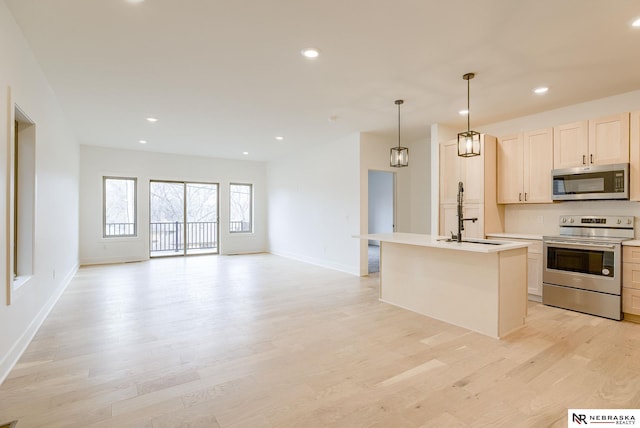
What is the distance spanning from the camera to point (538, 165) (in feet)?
15.3

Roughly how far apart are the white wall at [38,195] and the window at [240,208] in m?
4.09

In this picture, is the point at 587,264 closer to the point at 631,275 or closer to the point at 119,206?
the point at 631,275

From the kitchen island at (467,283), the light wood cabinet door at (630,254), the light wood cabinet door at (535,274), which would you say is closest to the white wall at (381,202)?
the light wood cabinet door at (535,274)

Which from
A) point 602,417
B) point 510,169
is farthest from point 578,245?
point 602,417

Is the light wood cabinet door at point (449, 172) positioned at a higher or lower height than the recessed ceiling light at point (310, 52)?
lower

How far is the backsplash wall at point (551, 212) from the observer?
4117mm

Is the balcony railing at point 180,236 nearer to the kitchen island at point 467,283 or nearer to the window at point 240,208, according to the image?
the window at point 240,208

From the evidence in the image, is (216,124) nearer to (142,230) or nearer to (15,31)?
(15,31)

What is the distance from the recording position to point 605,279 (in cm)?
381

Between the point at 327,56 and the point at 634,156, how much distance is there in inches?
149

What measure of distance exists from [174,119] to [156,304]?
300 centimetres

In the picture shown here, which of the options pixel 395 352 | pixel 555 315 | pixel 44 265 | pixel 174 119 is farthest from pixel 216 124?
pixel 555 315

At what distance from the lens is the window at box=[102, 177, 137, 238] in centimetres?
788

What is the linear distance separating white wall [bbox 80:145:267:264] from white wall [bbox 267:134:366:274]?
58 cm
